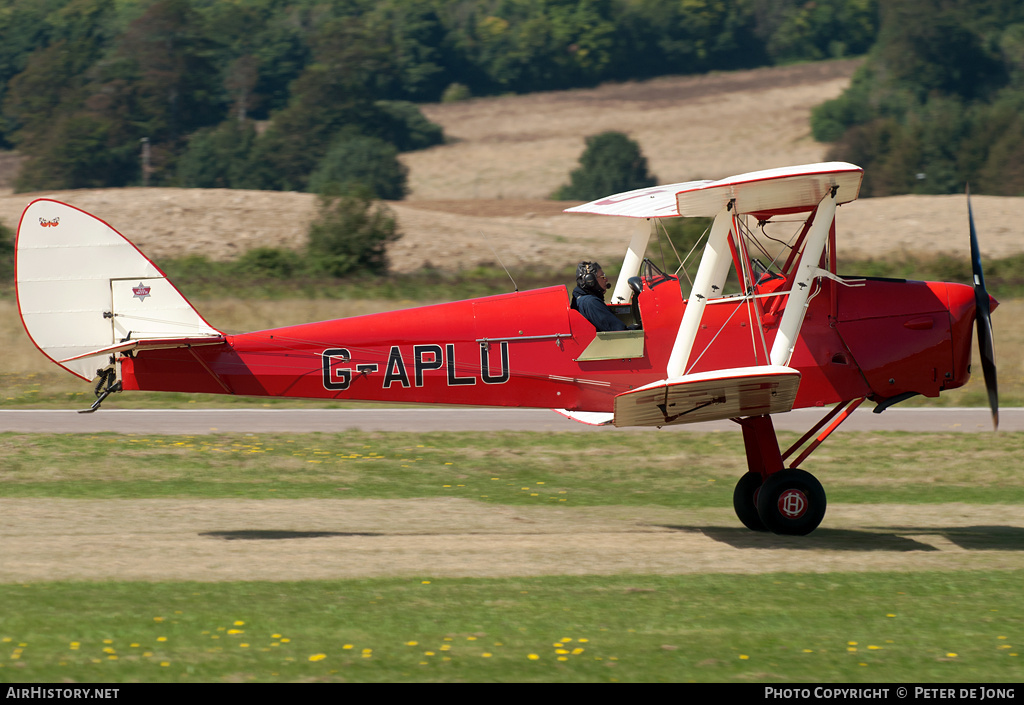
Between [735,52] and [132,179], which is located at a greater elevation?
[735,52]

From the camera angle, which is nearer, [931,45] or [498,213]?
[498,213]

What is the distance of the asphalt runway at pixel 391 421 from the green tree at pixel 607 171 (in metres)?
63.4

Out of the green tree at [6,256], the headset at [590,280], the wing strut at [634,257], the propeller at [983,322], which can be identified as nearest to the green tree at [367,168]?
the green tree at [6,256]

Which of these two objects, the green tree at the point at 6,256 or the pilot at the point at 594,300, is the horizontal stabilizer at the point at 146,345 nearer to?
the pilot at the point at 594,300

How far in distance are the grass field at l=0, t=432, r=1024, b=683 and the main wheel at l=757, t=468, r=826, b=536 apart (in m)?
0.20

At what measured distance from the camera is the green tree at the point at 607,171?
3374 inches

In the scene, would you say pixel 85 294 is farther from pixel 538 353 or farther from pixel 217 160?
pixel 217 160

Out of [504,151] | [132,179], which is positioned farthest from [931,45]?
[132,179]

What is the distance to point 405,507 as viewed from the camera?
13.4 meters

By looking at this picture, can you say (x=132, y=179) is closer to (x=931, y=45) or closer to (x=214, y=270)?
(x=214, y=270)

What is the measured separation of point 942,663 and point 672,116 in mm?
100725

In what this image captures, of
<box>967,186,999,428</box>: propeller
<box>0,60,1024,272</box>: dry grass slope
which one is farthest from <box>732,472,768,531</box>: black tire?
<box>0,60,1024,272</box>: dry grass slope

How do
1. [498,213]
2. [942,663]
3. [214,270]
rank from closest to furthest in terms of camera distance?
[942,663] < [214,270] < [498,213]

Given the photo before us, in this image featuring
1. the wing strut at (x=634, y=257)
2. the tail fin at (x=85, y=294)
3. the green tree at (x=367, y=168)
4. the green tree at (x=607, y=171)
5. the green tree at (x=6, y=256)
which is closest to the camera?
the tail fin at (x=85, y=294)
